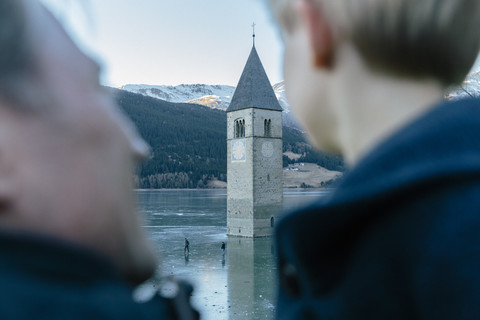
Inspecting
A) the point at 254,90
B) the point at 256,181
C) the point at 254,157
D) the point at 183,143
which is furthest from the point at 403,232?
the point at 183,143

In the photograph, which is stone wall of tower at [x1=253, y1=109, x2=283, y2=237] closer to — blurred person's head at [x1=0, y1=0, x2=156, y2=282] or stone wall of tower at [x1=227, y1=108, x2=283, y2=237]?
stone wall of tower at [x1=227, y1=108, x2=283, y2=237]

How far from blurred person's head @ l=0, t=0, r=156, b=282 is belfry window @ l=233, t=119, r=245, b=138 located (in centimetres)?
3236

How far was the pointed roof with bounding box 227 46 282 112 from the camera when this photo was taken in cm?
3192

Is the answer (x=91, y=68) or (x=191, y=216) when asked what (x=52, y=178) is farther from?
(x=191, y=216)

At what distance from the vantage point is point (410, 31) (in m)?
0.74

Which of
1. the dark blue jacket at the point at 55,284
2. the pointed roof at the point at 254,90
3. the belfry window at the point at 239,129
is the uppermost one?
the pointed roof at the point at 254,90

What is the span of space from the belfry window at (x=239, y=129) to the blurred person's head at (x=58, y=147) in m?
32.4

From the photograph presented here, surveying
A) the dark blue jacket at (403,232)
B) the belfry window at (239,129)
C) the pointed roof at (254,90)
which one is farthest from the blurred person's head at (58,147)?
the belfry window at (239,129)

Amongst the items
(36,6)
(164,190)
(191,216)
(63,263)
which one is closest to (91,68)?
(36,6)

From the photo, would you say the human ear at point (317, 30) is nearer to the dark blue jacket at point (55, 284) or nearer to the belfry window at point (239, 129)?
the dark blue jacket at point (55, 284)

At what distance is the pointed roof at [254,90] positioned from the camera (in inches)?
1257

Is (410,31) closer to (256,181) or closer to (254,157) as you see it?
(256,181)

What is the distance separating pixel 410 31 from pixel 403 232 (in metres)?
0.31

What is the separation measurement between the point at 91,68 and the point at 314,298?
0.45 m
